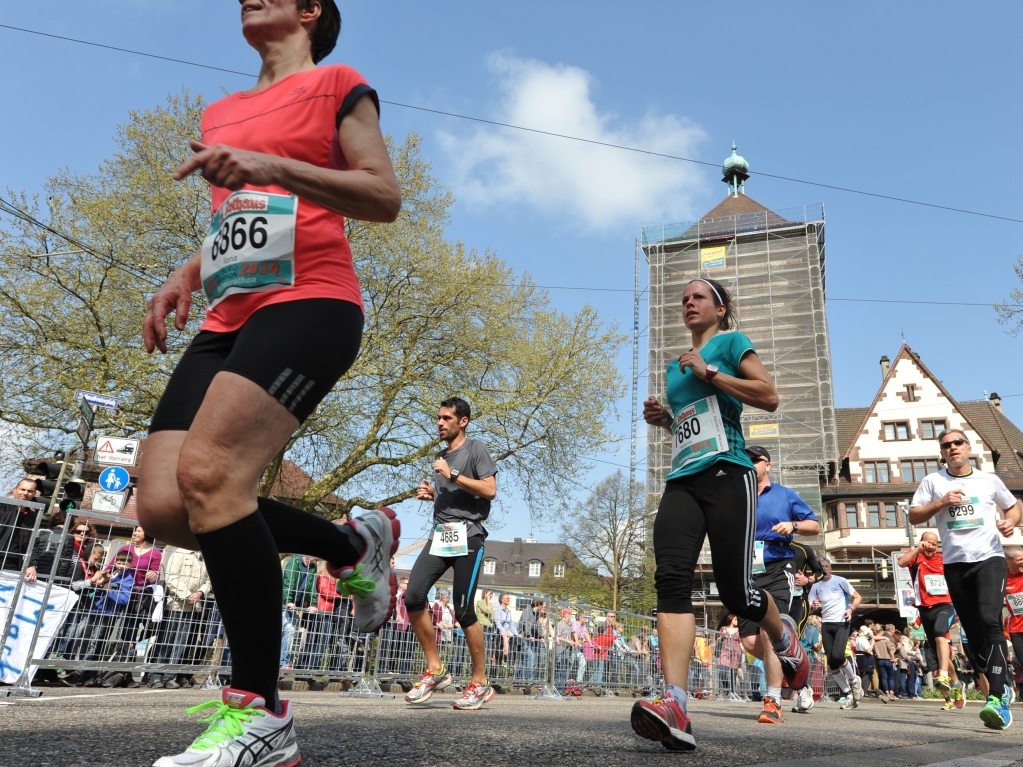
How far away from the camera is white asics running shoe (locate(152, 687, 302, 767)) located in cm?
181

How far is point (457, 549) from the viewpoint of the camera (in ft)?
19.7

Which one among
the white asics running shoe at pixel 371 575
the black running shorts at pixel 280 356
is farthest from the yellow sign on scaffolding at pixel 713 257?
the black running shorts at pixel 280 356

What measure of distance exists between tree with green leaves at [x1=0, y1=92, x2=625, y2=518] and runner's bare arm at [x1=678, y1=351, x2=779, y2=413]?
1480 cm

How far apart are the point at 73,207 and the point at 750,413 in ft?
123

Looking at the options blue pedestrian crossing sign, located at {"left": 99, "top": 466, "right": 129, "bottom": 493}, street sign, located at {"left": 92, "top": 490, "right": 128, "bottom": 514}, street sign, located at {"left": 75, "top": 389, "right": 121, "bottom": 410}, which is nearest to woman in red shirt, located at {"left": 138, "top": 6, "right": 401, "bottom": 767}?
street sign, located at {"left": 92, "top": 490, "right": 128, "bottom": 514}

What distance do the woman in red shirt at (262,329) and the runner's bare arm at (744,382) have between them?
167 centimetres

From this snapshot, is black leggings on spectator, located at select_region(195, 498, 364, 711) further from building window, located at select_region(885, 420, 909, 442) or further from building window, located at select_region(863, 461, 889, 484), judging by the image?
building window, located at select_region(885, 420, 909, 442)

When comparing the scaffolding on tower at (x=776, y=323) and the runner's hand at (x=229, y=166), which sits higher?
the scaffolding on tower at (x=776, y=323)

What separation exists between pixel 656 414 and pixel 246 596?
254 cm

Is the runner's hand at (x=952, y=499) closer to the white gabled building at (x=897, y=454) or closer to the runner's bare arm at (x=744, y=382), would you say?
the runner's bare arm at (x=744, y=382)

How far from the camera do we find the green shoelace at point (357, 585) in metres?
2.64

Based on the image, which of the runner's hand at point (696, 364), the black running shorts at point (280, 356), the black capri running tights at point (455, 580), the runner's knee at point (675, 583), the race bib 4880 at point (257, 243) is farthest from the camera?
the black capri running tights at point (455, 580)

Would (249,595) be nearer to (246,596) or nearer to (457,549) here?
(246,596)

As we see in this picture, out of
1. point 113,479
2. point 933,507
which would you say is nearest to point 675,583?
point 933,507
